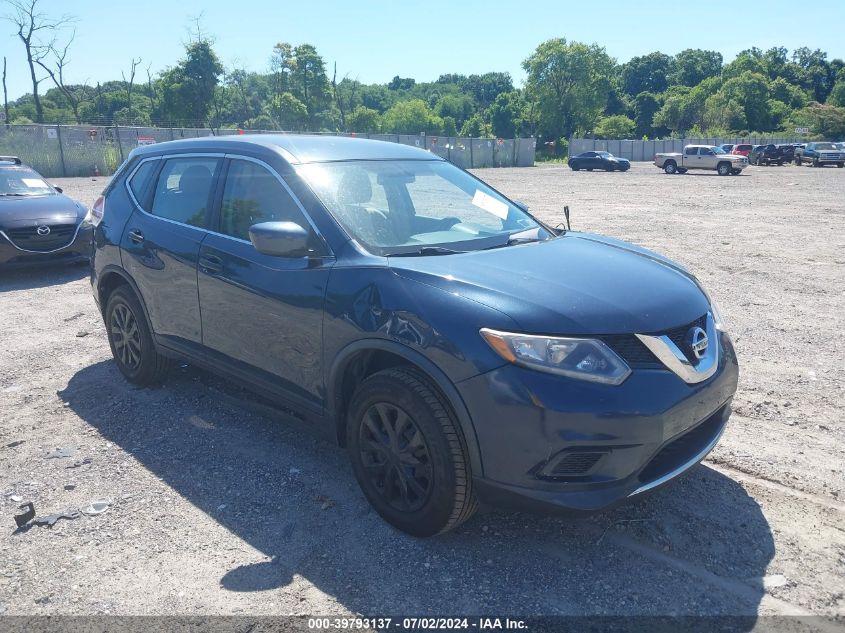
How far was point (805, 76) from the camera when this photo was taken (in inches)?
5217

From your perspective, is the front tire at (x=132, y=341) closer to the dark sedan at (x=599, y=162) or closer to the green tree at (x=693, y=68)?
the dark sedan at (x=599, y=162)

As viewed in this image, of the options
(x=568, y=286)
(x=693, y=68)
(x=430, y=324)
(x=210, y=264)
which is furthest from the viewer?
(x=693, y=68)

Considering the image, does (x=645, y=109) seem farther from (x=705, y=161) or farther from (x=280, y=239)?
(x=280, y=239)

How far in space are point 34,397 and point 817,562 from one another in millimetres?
5223

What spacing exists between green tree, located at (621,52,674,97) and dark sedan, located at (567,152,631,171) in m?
113

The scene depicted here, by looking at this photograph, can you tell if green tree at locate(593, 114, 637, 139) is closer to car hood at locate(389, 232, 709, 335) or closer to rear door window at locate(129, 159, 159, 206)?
rear door window at locate(129, 159, 159, 206)

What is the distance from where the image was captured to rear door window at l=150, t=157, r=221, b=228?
175 inches

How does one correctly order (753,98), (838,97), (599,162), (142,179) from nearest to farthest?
(142,179), (599,162), (753,98), (838,97)

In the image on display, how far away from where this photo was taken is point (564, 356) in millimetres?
2795

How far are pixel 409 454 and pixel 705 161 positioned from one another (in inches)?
1677

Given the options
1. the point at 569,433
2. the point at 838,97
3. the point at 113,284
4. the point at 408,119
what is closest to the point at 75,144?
the point at 113,284

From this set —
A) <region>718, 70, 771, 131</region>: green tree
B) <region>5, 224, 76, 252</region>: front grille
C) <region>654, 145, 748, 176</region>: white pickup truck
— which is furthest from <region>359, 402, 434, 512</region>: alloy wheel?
<region>718, 70, 771, 131</region>: green tree

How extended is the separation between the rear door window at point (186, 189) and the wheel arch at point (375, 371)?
1.57 metres

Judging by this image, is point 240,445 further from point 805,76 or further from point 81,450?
point 805,76
